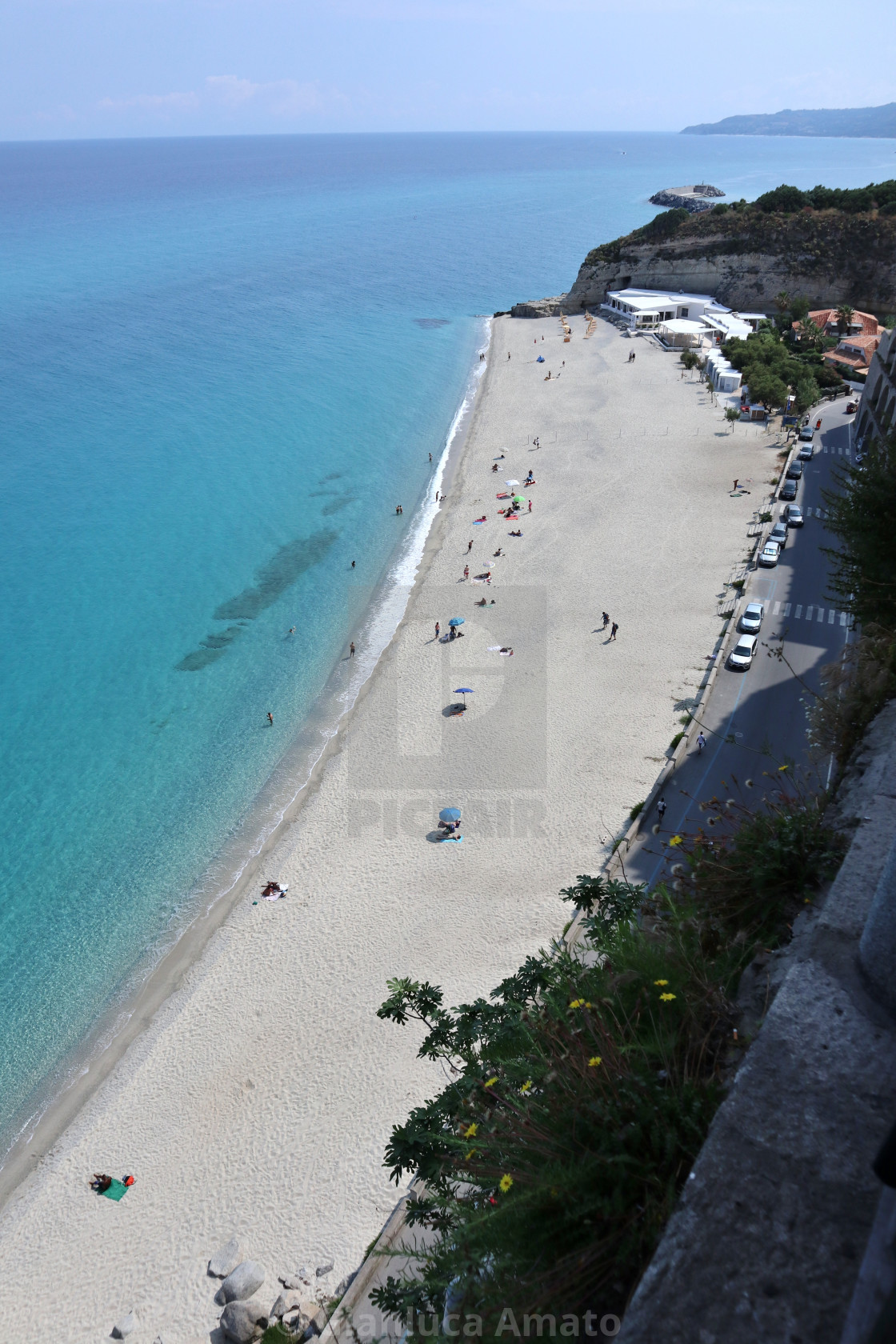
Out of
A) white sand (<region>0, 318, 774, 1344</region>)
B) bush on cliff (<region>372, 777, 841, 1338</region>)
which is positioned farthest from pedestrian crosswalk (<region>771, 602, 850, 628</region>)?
bush on cliff (<region>372, 777, 841, 1338</region>)

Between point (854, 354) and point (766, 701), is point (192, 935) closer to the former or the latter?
point (766, 701)

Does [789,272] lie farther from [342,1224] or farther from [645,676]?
[342,1224]

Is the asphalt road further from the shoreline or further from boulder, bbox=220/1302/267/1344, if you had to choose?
the shoreline

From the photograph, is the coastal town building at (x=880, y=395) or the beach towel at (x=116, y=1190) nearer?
the beach towel at (x=116, y=1190)

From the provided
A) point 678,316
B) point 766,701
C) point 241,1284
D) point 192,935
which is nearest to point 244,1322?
point 241,1284

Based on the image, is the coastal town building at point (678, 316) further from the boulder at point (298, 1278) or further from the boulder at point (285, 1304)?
the boulder at point (285, 1304)

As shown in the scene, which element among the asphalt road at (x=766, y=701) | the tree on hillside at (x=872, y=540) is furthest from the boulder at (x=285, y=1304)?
the tree on hillside at (x=872, y=540)

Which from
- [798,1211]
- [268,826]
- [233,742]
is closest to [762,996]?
[798,1211]
